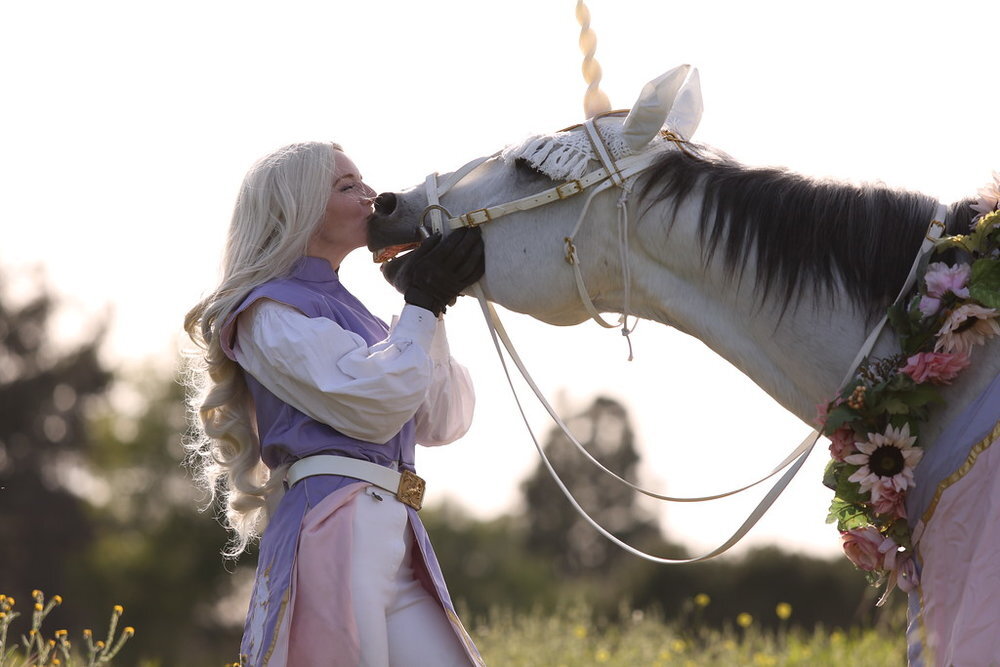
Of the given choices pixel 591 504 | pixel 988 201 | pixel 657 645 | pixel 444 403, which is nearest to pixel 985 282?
pixel 988 201

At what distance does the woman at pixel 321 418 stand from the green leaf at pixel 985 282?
1248 mm

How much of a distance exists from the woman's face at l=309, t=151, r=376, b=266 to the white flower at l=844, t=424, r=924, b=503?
1.59 meters

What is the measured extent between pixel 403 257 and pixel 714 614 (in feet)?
50.0

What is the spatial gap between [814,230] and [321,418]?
4.44 feet

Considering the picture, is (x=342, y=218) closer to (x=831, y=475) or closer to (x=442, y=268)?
(x=442, y=268)

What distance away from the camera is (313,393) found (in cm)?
315

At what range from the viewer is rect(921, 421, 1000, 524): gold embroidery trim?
2.54m

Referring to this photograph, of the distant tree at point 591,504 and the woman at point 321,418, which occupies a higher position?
the woman at point 321,418

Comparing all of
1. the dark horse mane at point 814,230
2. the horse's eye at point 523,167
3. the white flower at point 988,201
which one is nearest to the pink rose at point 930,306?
the dark horse mane at point 814,230

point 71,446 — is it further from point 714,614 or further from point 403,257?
point 403,257

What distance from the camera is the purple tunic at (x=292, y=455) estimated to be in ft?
10.2

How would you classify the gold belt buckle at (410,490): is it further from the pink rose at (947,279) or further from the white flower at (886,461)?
the pink rose at (947,279)

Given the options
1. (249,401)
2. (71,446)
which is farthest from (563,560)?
(249,401)

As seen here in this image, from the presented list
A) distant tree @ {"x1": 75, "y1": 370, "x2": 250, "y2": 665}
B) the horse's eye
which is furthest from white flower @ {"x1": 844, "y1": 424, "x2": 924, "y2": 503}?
distant tree @ {"x1": 75, "y1": 370, "x2": 250, "y2": 665}
